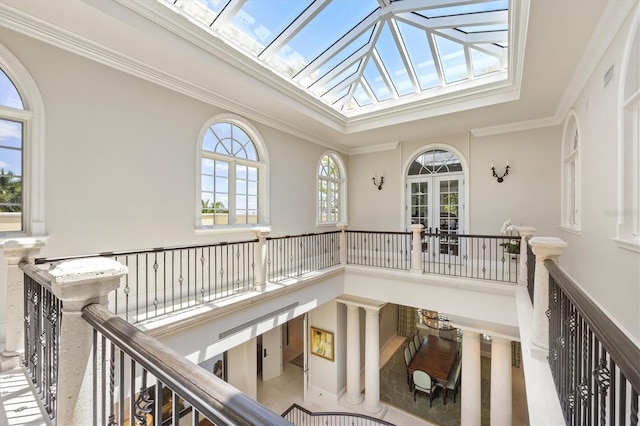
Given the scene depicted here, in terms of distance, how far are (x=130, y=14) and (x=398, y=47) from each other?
Result: 3.79 m

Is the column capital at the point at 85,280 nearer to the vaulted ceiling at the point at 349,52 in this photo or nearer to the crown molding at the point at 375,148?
the vaulted ceiling at the point at 349,52

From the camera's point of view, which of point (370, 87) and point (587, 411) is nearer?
point (587, 411)

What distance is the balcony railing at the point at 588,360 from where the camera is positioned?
0.86m

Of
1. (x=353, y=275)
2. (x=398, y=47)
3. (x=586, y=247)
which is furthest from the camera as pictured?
(x=353, y=275)

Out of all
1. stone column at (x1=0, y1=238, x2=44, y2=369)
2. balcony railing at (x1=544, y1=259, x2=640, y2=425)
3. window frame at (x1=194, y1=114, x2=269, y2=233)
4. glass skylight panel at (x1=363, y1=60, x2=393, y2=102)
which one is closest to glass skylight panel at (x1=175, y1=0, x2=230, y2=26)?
window frame at (x1=194, y1=114, x2=269, y2=233)

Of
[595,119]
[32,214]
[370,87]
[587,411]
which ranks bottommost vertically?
[587,411]

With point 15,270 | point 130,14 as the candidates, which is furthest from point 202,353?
point 130,14

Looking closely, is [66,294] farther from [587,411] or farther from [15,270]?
[587,411]

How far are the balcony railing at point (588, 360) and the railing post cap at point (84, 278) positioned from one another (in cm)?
187

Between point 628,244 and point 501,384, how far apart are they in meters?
4.05

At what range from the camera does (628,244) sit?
2.61 meters

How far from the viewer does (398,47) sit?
468 centimetres

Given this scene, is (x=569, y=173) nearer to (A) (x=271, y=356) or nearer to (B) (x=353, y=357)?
(B) (x=353, y=357)

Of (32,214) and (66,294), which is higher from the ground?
(32,214)
